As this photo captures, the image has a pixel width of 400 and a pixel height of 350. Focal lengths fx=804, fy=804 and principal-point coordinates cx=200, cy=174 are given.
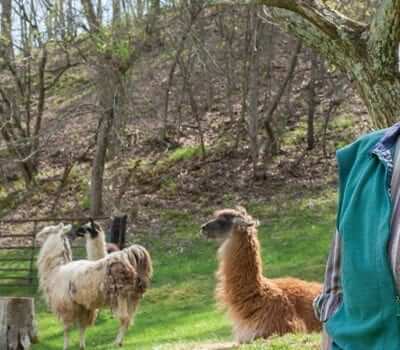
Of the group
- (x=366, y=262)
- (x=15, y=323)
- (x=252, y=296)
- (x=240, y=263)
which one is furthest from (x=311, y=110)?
(x=366, y=262)

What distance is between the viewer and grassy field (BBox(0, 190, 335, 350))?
10.9 metres

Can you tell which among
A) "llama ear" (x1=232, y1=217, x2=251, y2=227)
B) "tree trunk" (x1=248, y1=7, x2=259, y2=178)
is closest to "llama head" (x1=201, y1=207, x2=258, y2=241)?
"llama ear" (x1=232, y1=217, x2=251, y2=227)

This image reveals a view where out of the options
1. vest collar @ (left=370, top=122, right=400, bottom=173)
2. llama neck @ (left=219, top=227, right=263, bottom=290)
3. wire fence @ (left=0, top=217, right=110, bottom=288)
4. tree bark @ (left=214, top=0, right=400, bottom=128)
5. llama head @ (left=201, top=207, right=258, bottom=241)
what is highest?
tree bark @ (left=214, top=0, right=400, bottom=128)

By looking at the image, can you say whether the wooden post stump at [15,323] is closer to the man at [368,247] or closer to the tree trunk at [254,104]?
the man at [368,247]

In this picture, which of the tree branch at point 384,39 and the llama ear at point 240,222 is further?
the llama ear at point 240,222

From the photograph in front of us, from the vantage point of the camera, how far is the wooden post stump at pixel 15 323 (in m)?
8.29

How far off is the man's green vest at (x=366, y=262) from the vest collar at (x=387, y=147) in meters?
0.01

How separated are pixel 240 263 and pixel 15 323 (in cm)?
243

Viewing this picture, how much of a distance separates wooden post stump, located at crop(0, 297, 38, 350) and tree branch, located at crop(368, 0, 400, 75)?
14.9 feet

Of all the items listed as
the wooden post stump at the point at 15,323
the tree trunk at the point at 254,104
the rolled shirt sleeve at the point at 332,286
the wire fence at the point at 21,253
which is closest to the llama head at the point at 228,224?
the wooden post stump at the point at 15,323

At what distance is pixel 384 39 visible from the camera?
19.9 ft

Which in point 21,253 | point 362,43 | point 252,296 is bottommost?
point 21,253

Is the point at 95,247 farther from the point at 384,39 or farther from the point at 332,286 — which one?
the point at 332,286

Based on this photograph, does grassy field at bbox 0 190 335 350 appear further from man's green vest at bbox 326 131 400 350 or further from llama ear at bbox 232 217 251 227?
man's green vest at bbox 326 131 400 350
